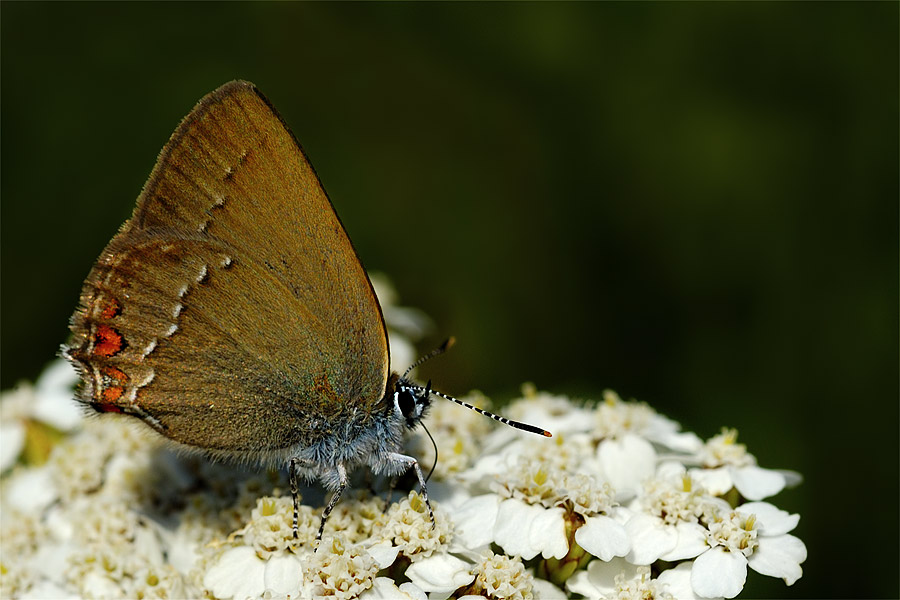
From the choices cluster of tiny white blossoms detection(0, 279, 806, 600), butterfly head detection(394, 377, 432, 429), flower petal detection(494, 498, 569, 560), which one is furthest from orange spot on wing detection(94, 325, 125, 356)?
flower petal detection(494, 498, 569, 560)

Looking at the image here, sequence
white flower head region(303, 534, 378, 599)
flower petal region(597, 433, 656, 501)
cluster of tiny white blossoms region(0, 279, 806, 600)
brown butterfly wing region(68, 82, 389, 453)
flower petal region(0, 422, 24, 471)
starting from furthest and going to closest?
flower petal region(0, 422, 24, 471) → flower petal region(597, 433, 656, 501) → brown butterfly wing region(68, 82, 389, 453) → cluster of tiny white blossoms region(0, 279, 806, 600) → white flower head region(303, 534, 378, 599)

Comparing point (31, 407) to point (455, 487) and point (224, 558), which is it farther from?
point (455, 487)

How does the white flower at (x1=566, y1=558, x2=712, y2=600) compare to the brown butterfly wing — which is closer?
the white flower at (x1=566, y1=558, x2=712, y2=600)

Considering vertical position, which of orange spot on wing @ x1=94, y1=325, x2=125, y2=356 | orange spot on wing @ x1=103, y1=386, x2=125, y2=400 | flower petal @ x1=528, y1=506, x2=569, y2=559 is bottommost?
flower petal @ x1=528, y1=506, x2=569, y2=559

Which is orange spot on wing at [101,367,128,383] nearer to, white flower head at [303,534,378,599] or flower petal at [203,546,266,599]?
flower petal at [203,546,266,599]

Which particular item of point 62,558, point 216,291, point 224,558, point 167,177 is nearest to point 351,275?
point 216,291

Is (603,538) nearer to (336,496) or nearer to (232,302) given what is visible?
(336,496)

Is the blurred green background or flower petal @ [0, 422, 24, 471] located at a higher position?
the blurred green background
